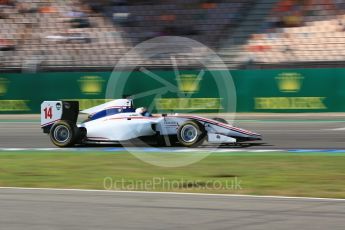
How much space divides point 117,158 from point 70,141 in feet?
6.62

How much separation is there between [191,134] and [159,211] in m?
6.30

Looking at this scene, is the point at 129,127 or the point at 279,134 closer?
the point at 129,127

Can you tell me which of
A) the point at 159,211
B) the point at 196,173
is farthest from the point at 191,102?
the point at 159,211

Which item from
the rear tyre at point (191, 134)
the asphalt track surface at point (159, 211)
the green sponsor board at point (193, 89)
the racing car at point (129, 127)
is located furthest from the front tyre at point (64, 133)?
the green sponsor board at point (193, 89)

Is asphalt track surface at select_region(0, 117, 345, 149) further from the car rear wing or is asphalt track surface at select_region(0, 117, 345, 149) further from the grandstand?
the grandstand

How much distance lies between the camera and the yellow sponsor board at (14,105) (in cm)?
2475

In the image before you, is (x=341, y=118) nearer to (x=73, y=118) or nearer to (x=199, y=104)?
(x=199, y=104)

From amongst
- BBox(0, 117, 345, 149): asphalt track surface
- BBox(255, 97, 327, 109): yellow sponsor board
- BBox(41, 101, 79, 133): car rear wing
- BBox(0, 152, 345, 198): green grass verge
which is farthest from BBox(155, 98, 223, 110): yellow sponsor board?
BBox(0, 152, 345, 198): green grass verge

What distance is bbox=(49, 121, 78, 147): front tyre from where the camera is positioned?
13352 millimetres

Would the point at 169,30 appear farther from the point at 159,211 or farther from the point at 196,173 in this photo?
the point at 159,211

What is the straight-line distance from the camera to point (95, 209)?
22.0 ft

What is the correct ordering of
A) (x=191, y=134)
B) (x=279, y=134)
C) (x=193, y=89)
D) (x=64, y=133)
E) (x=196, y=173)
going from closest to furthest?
(x=196, y=173) → (x=191, y=134) → (x=64, y=133) → (x=279, y=134) → (x=193, y=89)

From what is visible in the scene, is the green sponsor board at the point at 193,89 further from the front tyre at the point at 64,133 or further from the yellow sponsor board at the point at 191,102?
the front tyre at the point at 64,133

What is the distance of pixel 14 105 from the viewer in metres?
24.8
